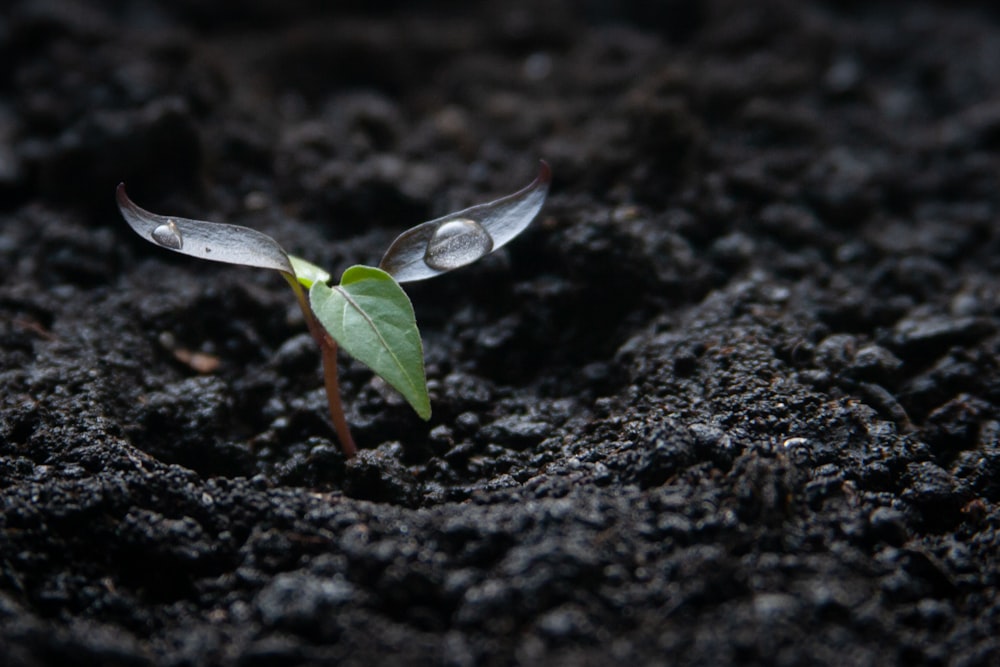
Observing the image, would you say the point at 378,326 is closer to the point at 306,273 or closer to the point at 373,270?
the point at 373,270

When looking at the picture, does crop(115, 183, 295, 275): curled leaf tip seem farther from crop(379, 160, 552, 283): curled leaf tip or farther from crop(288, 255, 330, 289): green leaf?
crop(379, 160, 552, 283): curled leaf tip

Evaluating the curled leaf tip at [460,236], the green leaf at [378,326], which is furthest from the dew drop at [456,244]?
the green leaf at [378,326]

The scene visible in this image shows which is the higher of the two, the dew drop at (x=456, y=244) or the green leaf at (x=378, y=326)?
the dew drop at (x=456, y=244)

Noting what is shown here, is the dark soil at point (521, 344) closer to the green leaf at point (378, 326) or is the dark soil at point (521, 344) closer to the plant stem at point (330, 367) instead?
the plant stem at point (330, 367)

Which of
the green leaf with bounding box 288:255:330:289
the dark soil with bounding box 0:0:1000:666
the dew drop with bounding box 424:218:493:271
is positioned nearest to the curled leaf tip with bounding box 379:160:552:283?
the dew drop with bounding box 424:218:493:271

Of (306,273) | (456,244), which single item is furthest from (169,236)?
(456,244)

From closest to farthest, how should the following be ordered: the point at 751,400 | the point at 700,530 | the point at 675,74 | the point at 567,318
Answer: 1. the point at 700,530
2. the point at 751,400
3. the point at 567,318
4. the point at 675,74

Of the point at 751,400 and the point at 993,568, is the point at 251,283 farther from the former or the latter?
the point at 993,568

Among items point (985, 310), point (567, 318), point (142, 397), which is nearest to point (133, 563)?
point (142, 397)
